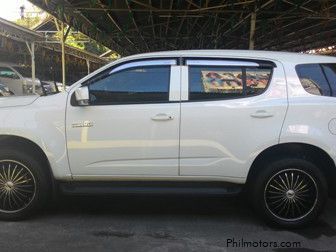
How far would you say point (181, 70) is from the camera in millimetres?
5418

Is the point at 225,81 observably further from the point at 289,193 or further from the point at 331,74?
the point at 289,193

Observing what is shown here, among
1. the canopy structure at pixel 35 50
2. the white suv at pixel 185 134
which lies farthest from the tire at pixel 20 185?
the canopy structure at pixel 35 50

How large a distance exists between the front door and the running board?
0.13 meters

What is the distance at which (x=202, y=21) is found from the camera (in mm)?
17125

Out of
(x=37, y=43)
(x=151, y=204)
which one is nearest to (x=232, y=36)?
(x=37, y=43)

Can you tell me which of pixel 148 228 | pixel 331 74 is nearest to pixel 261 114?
pixel 331 74

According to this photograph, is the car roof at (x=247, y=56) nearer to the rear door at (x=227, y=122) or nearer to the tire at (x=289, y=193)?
the rear door at (x=227, y=122)

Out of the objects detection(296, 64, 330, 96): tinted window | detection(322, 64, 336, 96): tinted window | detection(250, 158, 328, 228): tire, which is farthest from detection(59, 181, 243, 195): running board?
detection(322, 64, 336, 96): tinted window

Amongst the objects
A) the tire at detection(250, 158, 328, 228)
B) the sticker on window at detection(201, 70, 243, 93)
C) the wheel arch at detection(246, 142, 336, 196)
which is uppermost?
the sticker on window at detection(201, 70, 243, 93)

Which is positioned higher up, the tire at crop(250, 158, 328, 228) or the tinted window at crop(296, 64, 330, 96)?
the tinted window at crop(296, 64, 330, 96)

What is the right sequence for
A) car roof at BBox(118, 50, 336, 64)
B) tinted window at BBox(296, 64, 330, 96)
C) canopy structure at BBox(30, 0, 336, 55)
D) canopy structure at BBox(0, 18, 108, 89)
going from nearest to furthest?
tinted window at BBox(296, 64, 330, 96) → car roof at BBox(118, 50, 336, 64) → canopy structure at BBox(30, 0, 336, 55) → canopy structure at BBox(0, 18, 108, 89)

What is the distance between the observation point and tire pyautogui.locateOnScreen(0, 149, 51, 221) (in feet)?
17.7

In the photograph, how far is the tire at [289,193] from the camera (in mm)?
5293

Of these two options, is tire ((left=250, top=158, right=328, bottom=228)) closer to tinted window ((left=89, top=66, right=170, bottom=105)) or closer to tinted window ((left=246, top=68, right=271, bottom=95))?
tinted window ((left=246, top=68, right=271, bottom=95))
